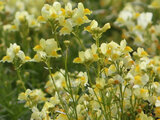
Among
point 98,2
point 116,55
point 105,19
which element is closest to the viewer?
point 116,55

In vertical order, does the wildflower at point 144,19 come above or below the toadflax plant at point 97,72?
above

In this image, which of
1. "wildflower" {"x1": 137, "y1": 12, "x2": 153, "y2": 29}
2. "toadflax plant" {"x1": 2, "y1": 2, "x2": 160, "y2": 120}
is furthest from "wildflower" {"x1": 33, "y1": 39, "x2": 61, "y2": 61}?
"wildflower" {"x1": 137, "y1": 12, "x2": 153, "y2": 29}

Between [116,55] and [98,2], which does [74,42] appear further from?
[116,55]

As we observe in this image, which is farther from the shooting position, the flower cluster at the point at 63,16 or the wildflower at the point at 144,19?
the wildflower at the point at 144,19

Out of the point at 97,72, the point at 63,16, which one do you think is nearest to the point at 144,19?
the point at 97,72

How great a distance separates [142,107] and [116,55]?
1.36 ft

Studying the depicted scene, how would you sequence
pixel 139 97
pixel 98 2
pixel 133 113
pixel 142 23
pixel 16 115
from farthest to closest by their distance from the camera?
pixel 98 2
pixel 142 23
pixel 16 115
pixel 133 113
pixel 139 97

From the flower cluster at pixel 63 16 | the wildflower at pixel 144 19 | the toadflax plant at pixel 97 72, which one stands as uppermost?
the wildflower at pixel 144 19

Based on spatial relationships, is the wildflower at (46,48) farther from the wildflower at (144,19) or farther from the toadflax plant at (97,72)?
the wildflower at (144,19)

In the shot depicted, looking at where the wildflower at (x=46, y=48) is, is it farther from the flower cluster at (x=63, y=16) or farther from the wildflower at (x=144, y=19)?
the wildflower at (x=144, y=19)

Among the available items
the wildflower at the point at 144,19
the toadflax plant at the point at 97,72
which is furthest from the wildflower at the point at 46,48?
the wildflower at the point at 144,19

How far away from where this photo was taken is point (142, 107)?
1.93 metres

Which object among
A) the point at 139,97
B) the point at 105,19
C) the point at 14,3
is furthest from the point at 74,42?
the point at 139,97

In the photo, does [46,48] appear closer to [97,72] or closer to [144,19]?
[97,72]
